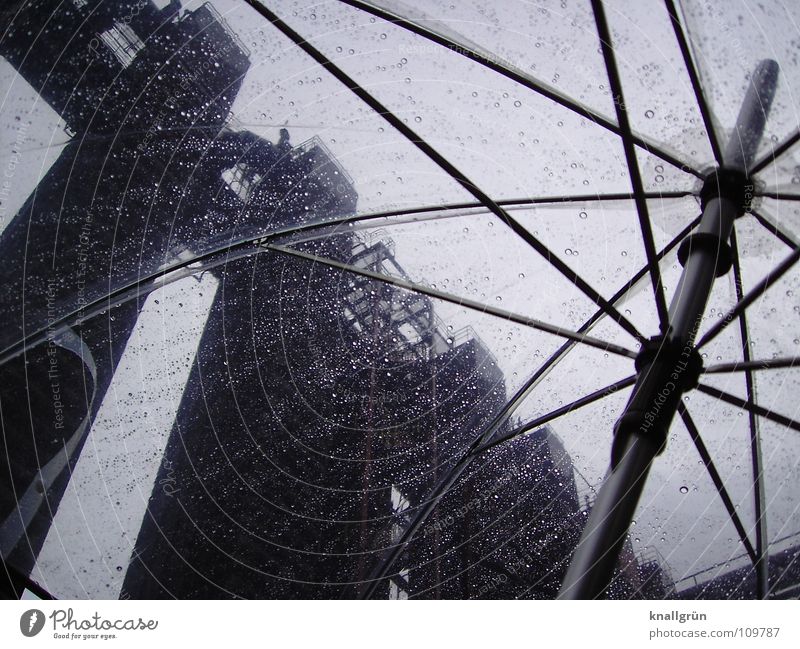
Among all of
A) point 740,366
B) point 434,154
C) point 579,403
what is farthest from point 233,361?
point 740,366

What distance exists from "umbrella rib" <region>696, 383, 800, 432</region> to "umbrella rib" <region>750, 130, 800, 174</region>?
1.98 feet

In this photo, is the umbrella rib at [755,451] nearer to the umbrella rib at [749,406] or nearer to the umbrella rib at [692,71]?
the umbrella rib at [749,406]

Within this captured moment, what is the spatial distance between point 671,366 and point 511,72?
3.16ft

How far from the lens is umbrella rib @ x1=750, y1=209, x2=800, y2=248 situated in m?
1.65

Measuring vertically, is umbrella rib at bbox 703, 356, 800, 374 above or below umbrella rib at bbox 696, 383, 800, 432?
below

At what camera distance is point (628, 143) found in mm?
1271

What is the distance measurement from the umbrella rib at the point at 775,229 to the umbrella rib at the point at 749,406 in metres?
0.50

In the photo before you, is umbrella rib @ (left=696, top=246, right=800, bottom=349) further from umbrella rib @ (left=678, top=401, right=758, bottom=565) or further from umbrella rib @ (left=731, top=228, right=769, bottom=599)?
umbrella rib @ (left=678, top=401, right=758, bottom=565)

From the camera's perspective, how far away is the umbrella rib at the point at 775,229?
5.40ft

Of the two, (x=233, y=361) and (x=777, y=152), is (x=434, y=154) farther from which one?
(x=233, y=361)

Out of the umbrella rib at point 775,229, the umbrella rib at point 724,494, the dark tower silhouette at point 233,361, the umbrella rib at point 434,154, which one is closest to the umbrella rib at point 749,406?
the umbrella rib at point 724,494

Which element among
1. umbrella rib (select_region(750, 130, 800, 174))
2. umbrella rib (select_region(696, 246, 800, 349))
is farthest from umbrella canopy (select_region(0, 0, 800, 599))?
umbrella rib (select_region(696, 246, 800, 349))

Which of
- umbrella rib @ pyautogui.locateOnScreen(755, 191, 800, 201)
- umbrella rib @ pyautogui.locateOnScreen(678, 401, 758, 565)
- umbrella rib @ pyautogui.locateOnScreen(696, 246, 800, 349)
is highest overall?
umbrella rib @ pyautogui.locateOnScreen(755, 191, 800, 201)
